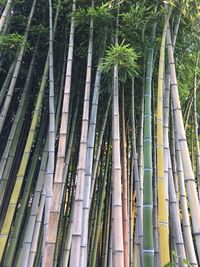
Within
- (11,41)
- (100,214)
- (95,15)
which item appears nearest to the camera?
(95,15)

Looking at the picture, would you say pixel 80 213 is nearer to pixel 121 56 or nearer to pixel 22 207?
pixel 22 207

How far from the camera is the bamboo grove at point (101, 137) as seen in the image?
190 cm

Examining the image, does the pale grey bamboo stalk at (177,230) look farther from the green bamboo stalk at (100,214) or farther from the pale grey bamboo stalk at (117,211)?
the green bamboo stalk at (100,214)

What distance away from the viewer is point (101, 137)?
3135 mm

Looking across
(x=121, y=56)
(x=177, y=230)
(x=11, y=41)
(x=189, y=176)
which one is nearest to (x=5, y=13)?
(x=11, y=41)

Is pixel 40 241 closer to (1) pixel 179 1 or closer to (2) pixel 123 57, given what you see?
(2) pixel 123 57

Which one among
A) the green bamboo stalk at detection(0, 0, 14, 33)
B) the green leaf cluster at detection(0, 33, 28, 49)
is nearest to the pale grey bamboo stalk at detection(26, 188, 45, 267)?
the green leaf cluster at detection(0, 33, 28, 49)

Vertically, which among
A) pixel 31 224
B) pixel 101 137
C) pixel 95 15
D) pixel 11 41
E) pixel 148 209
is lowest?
pixel 148 209

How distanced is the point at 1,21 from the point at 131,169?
195cm

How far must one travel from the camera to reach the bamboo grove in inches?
74.8

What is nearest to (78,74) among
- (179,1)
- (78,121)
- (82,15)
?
(78,121)

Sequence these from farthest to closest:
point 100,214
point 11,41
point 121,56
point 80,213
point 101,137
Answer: point 100,214
point 101,137
point 11,41
point 121,56
point 80,213

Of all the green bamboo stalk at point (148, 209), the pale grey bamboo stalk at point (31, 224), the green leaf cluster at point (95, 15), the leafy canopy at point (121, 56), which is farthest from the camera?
the green leaf cluster at point (95, 15)

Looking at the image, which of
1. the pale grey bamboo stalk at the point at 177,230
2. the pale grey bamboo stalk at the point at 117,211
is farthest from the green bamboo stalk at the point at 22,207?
the pale grey bamboo stalk at the point at 177,230
